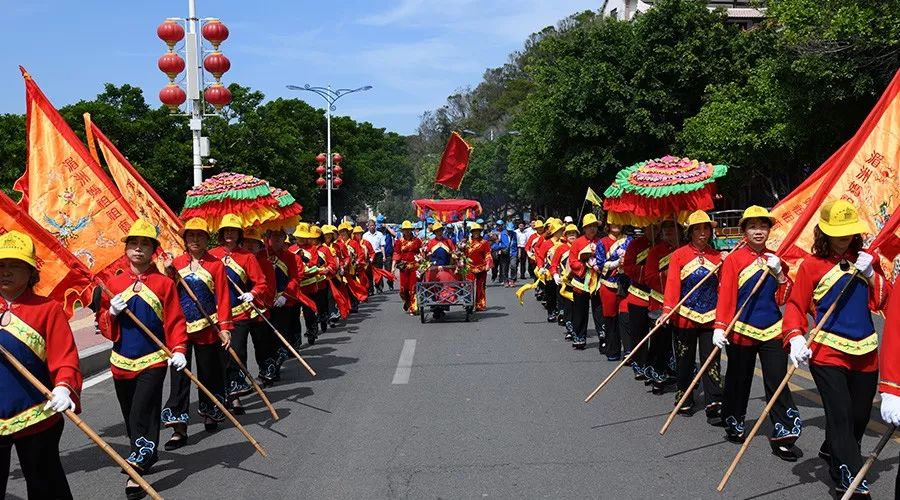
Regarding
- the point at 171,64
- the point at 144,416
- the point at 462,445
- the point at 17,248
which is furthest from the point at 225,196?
the point at 171,64

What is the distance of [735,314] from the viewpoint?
7.16 metres

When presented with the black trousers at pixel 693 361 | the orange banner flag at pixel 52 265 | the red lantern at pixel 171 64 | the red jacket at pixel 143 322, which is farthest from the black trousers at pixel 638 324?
A: the red lantern at pixel 171 64

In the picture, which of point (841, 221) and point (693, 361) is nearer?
point (841, 221)

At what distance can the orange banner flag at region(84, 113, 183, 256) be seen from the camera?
8898 millimetres

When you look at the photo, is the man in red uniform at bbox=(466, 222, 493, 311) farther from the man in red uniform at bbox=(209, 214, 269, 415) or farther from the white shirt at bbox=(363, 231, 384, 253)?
the man in red uniform at bbox=(209, 214, 269, 415)

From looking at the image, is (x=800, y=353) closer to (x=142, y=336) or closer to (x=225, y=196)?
(x=142, y=336)

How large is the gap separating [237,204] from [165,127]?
30927 millimetres

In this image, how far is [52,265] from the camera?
652 cm

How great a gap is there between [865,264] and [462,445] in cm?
324

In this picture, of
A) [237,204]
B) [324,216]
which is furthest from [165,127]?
[237,204]

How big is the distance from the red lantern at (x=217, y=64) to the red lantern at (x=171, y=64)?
647 mm

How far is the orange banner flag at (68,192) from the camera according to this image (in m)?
7.85

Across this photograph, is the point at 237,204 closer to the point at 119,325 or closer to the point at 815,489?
the point at 119,325

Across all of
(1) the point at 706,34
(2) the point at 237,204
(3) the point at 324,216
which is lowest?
(3) the point at 324,216
